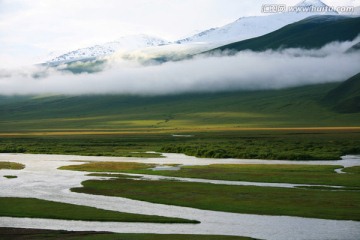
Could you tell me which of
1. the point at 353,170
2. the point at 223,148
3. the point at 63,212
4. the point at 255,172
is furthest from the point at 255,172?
the point at 223,148

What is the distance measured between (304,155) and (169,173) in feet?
99.6

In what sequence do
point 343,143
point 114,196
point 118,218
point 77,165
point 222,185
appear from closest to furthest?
point 118,218, point 114,196, point 222,185, point 77,165, point 343,143

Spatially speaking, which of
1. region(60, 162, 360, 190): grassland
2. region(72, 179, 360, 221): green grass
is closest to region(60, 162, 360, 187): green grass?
region(60, 162, 360, 190): grassland

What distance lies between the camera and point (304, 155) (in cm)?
9431

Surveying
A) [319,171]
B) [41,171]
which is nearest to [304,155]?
[319,171]

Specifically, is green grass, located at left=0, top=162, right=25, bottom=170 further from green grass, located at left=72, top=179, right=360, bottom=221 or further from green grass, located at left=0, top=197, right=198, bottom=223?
green grass, located at left=0, top=197, right=198, bottom=223

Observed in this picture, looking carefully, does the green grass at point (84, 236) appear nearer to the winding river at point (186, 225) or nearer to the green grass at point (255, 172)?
the winding river at point (186, 225)

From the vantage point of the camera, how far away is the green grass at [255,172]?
6425cm

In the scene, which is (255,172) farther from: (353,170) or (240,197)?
(240,197)

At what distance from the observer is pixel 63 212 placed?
1841 inches

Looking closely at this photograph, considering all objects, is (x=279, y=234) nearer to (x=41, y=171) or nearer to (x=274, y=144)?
(x=41, y=171)

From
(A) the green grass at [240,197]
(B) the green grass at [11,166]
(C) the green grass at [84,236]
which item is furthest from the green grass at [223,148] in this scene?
(C) the green grass at [84,236]

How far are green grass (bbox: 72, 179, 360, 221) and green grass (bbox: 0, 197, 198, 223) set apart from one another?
6.72 meters

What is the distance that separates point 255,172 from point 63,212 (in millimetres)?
32515
